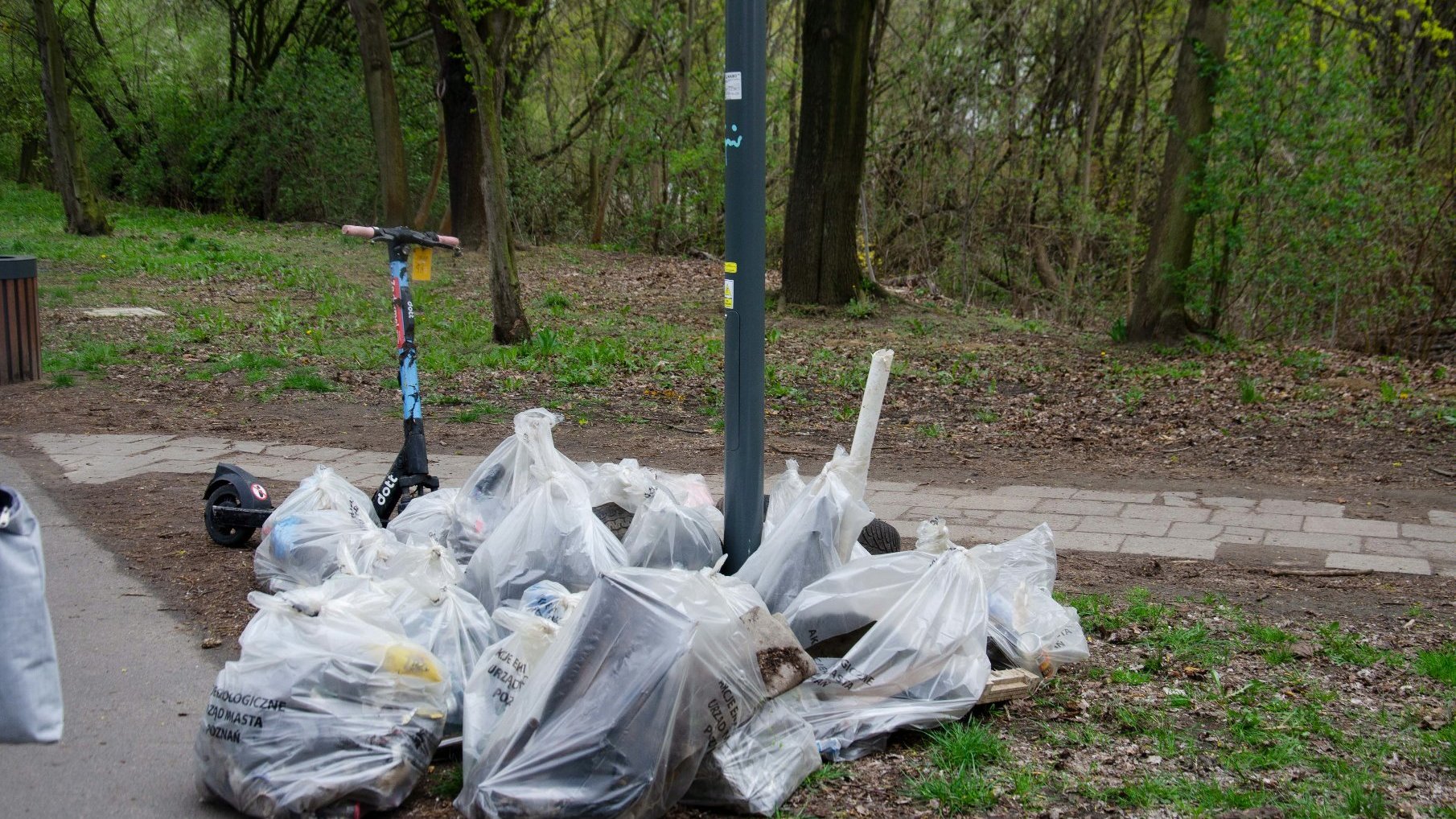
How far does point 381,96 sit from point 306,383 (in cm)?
1050

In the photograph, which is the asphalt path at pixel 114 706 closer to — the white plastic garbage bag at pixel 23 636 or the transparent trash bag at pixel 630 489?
the white plastic garbage bag at pixel 23 636

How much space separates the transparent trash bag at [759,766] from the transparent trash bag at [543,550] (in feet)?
3.45

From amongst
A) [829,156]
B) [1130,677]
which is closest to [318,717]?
[1130,677]

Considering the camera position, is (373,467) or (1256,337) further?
(1256,337)

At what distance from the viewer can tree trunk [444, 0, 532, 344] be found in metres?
10.1

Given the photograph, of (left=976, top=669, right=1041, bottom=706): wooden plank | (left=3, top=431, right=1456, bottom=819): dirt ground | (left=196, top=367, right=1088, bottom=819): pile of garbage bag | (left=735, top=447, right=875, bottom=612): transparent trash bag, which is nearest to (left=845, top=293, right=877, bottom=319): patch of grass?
(left=3, top=431, right=1456, bottom=819): dirt ground

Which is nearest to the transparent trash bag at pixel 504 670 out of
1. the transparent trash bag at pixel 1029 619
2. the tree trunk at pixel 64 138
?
the transparent trash bag at pixel 1029 619

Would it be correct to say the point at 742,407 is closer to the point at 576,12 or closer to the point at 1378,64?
the point at 1378,64

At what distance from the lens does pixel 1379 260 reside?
11047 mm

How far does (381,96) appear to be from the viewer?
18.2m

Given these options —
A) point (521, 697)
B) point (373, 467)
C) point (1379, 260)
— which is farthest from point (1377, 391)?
point (521, 697)

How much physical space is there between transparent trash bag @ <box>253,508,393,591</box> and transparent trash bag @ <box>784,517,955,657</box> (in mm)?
1629

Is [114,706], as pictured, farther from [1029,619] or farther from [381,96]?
[381,96]

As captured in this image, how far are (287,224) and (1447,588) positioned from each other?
21.3 meters
